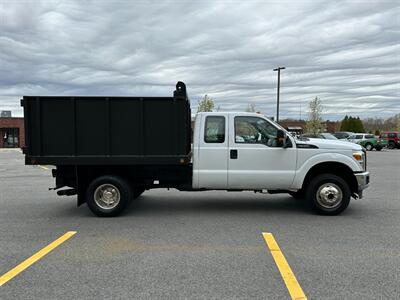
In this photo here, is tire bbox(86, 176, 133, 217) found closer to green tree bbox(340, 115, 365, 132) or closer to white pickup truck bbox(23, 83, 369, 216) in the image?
white pickup truck bbox(23, 83, 369, 216)

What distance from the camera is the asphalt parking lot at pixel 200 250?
3.90m

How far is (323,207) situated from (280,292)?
12.4 feet

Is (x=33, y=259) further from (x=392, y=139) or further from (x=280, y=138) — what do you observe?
(x=392, y=139)

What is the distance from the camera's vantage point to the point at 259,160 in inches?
285

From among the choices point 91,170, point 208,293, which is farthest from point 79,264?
point 91,170

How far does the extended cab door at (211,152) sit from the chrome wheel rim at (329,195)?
6.15 ft

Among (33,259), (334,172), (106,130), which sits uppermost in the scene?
(106,130)

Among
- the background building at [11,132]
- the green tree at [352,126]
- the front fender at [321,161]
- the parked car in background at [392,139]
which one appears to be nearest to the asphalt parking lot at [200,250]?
the front fender at [321,161]

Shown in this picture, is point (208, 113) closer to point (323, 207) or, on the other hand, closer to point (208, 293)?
point (323, 207)

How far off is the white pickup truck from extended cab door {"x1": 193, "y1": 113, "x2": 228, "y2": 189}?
0.02m

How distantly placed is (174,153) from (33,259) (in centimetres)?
315

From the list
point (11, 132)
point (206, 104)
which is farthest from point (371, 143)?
point (11, 132)

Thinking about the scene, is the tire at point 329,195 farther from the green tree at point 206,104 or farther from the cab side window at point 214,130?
the green tree at point 206,104

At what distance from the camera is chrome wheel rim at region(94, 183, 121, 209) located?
23.8 ft
